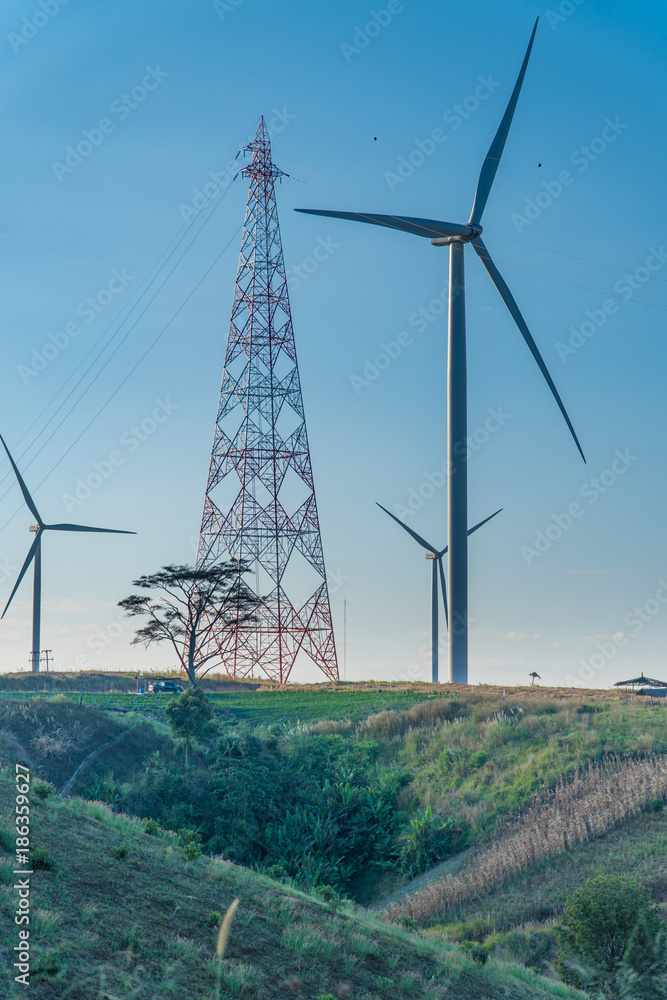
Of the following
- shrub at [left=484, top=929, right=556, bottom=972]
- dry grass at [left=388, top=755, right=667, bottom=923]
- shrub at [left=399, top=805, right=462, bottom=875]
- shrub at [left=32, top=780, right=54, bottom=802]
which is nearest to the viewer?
shrub at [left=32, top=780, right=54, bottom=802]

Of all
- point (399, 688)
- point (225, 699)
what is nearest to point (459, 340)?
point (399, 688)

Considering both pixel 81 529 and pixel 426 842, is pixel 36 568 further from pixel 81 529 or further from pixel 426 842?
pixel 426 842

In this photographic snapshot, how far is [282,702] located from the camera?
66.4 m

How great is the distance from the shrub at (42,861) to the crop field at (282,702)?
3430 cm

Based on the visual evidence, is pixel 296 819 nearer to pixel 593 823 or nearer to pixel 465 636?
pixel 593 823

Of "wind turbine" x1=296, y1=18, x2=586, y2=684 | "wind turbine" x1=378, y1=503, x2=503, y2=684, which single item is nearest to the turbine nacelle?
"wind turbine" x1=296, y1=18, x2=586, y2=684

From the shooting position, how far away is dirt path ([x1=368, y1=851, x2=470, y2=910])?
128 ft

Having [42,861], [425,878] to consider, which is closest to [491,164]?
[425,878]

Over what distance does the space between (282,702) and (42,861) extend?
45.7 m

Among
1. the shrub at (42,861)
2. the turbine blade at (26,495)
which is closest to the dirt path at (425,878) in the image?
the shrub at (42,861)

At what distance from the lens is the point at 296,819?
45562 millimetres

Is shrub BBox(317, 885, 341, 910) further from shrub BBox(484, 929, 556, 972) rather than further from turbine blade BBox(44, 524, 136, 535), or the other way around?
turbine blade BBox(44, 524, 136, 535)

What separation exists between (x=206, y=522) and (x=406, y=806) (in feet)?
148

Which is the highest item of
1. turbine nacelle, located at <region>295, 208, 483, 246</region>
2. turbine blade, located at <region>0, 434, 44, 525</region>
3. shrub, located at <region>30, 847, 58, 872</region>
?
turbine nacelle, located at <region>295, 208, 483, 246</region>
